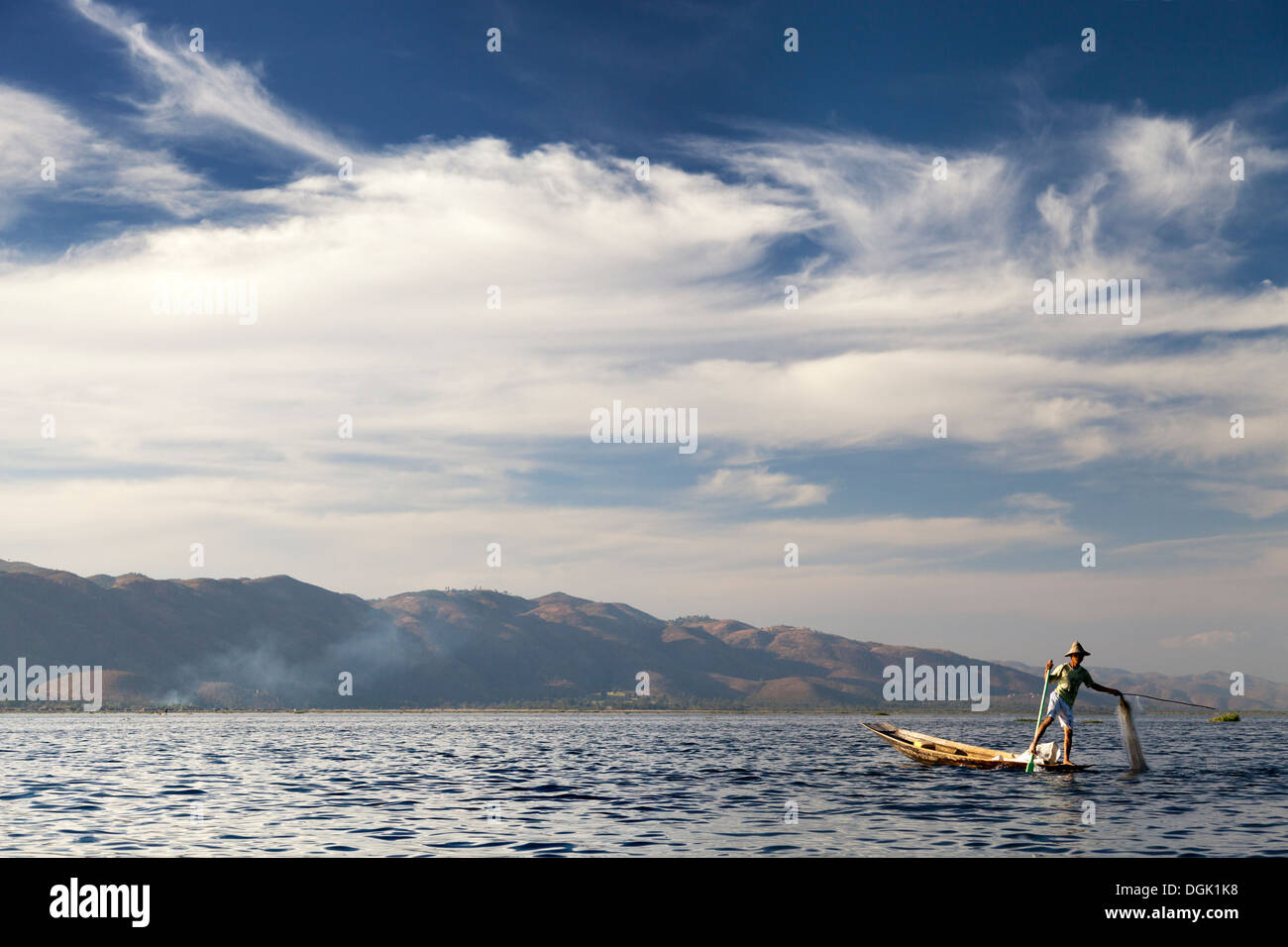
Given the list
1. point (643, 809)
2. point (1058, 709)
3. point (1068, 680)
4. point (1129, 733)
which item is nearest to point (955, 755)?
point (1129, 733)

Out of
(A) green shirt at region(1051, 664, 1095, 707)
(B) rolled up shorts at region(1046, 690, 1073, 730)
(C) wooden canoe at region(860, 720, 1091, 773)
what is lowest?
(C) wooden canoe at region(860, 720, 1091, 773)

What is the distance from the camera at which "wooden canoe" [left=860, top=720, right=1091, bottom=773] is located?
49078 mm

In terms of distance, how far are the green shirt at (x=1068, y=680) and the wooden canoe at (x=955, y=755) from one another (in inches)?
205

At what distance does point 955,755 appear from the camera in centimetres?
5275

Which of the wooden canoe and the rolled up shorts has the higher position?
the rolled up shorts

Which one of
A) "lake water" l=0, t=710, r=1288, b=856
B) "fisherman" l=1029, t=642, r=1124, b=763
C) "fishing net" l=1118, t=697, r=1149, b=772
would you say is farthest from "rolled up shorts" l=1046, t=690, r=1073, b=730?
"fishing net" l=1118, t=697, r=1149, b=772

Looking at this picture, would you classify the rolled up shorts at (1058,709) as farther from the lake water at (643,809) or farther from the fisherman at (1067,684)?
the lake water at (643,809)

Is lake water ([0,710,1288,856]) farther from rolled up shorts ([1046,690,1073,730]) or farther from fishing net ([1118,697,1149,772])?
rolled up shorts ([1046,690,1073,730])

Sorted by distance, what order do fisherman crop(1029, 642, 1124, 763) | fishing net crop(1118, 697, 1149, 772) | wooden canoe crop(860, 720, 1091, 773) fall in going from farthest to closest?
1. wooden canoe crop(860, 720, 1091, 773)
2. fishing net crop(1118, 697, 1149, 772)
3. fisherman crop(1029, 642, 1124, 763)

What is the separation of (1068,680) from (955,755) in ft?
34.8

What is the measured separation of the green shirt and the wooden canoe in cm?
522

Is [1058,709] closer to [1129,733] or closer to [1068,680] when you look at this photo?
[1068,680]
